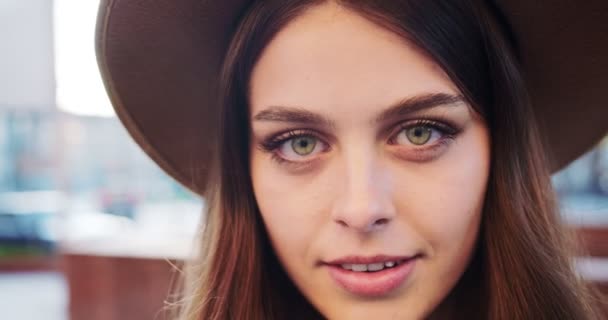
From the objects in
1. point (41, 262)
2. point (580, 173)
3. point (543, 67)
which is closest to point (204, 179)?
point (543, 67)

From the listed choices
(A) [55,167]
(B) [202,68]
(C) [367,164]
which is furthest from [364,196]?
(A) [55,167]

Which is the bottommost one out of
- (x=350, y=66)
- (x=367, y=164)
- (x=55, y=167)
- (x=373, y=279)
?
(x=373, y=279)

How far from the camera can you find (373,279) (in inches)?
22.8

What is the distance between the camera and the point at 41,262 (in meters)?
3.87

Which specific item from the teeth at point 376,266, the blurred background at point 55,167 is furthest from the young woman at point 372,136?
the blurred background at point 55,167

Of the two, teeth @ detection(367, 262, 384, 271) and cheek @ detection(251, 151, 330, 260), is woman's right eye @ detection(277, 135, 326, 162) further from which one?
teeth @ detection(367, 262, 384, 271)

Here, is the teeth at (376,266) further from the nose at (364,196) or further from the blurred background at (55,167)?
the blurred background at (55,167)

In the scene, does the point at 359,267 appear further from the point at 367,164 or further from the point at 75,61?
the point at 75,61

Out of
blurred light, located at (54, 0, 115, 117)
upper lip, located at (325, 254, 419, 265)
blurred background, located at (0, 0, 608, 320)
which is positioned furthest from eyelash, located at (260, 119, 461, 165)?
blurred light, located at (54, 0, 115, 117)

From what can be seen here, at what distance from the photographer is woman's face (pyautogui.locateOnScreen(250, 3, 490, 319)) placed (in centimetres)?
55

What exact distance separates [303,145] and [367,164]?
0.30 ft

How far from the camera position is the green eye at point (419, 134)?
58 cm

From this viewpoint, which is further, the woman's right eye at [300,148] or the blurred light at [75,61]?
the blurred light at [75,61]

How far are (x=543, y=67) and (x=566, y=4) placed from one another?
0.11 meters
